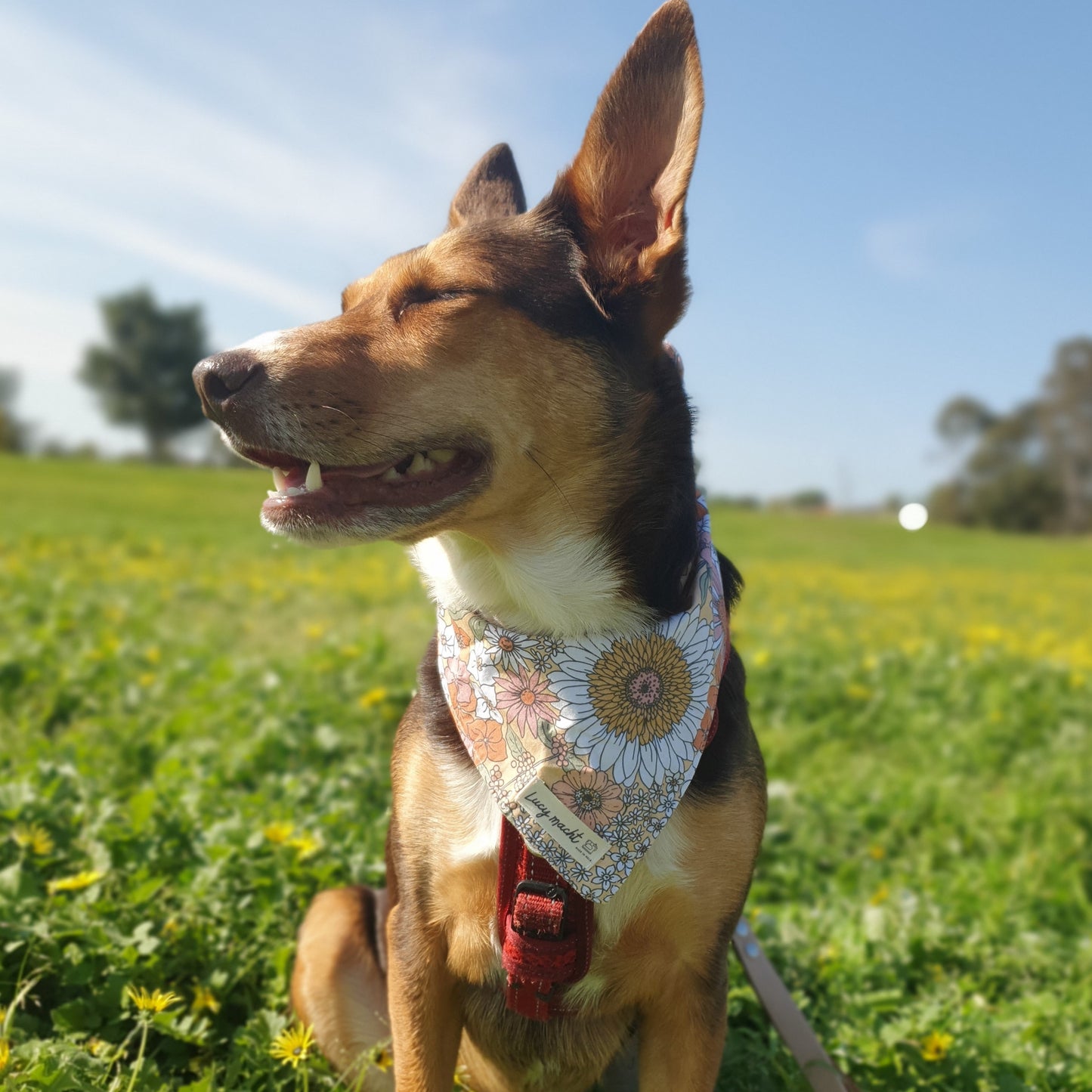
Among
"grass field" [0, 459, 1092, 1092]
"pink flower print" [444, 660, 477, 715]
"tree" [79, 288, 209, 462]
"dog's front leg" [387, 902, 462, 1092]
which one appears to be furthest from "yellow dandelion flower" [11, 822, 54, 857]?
"tree" [79, 288, 209, 462]

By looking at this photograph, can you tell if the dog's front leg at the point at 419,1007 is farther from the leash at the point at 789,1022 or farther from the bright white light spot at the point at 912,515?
the bright white light spot at the point at 912,515

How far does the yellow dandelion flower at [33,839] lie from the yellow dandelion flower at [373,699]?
219 cm

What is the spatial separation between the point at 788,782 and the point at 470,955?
382 centimetres

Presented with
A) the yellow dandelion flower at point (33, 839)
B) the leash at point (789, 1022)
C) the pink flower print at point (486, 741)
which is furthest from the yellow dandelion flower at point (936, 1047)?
the yellow dandelion flower at point (33, 839)

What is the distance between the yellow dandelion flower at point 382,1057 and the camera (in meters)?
2.70

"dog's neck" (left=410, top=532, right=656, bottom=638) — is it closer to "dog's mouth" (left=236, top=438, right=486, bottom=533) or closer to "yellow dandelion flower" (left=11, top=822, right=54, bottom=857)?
"dog's mouth" (left=236, top=438, right=486, bottom=533)

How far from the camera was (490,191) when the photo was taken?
330cm

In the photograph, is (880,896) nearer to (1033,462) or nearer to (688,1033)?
(688,1033)

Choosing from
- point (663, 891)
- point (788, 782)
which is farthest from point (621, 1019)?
point (788, 782)

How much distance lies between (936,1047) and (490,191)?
10.4 feet

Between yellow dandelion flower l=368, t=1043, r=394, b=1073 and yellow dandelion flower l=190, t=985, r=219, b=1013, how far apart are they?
0.52 metres

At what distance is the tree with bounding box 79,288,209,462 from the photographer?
95500 millimetres

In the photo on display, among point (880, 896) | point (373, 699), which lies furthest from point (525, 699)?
point (373, 699)

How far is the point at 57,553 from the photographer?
12797mm
